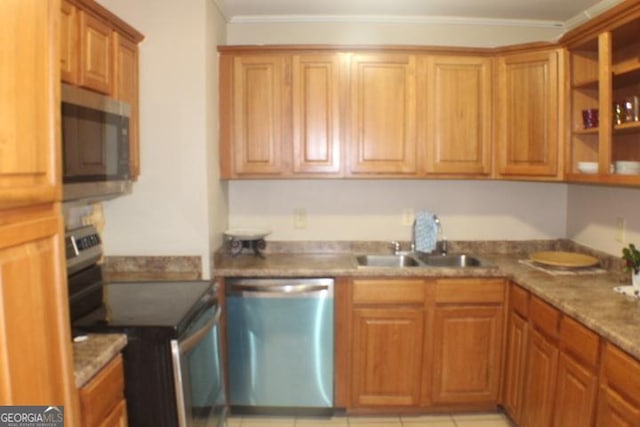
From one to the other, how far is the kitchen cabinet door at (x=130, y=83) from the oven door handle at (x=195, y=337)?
88 cm

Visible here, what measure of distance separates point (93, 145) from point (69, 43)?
0.42 meters

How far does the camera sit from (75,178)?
1.90 meters

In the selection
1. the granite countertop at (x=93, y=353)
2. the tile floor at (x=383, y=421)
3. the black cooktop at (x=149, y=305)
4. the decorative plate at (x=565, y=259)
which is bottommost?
the tile floor at (x=383, y=421)

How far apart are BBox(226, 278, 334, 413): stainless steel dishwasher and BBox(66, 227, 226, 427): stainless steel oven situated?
0.41 m

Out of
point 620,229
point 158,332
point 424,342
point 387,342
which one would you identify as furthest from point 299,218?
point 620,229

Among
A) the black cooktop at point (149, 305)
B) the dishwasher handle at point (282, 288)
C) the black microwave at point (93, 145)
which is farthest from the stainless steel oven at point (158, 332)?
the dishwasher handle at point (282, 288)

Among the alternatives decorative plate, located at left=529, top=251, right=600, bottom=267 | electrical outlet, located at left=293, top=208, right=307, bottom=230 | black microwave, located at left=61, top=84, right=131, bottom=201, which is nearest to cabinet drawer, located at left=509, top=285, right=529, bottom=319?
decorative plate, located at left=529, top=251, right=600, bottom=267

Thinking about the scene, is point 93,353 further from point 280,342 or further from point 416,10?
point 416,10

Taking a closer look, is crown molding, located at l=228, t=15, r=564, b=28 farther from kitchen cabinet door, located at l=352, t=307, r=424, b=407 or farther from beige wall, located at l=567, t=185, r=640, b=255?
kitchen cabinet door, located at l=352, t=307, r=424, b=407

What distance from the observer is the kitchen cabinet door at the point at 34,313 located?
3.37 feet

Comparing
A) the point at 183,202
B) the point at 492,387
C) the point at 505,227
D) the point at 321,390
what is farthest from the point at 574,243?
the point at 183,202

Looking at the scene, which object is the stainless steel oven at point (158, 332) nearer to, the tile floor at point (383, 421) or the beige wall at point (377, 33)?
the tile floor at point (383, 421)

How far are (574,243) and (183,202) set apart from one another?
255 cm

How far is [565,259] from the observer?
2.88 meters
